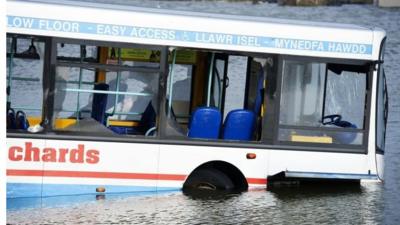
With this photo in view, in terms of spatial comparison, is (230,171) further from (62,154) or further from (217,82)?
(62,154)

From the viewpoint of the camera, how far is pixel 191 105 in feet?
49.3

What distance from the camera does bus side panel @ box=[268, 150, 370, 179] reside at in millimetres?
13984

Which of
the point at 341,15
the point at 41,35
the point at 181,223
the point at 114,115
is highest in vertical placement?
the point at 341,15

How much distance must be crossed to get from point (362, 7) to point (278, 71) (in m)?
76.7

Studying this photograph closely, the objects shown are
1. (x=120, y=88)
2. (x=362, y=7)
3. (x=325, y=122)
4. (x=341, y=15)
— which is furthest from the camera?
(x=362, y=7)

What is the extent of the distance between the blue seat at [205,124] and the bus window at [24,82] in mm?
1907

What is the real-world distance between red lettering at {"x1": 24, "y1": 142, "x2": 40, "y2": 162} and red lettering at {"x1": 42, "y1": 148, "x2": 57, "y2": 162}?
0.07 metres

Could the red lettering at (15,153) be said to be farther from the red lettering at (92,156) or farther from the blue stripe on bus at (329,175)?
the blue stripe on bus at (329,175)

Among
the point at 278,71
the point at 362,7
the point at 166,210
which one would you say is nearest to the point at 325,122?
the point at 278,71

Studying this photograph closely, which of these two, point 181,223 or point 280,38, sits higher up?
point 280,38

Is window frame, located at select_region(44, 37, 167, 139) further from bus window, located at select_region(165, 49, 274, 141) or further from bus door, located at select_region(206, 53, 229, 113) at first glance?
bus door, located at select_region(206, 53, 229, 113)

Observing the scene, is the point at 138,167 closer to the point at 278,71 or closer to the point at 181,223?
the point at 181,223

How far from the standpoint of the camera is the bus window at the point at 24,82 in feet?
42.6

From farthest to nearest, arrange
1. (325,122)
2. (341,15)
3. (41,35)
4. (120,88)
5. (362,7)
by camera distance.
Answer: (362,7)
(341,15)
(325,122)
(120,88)
(41,35)
